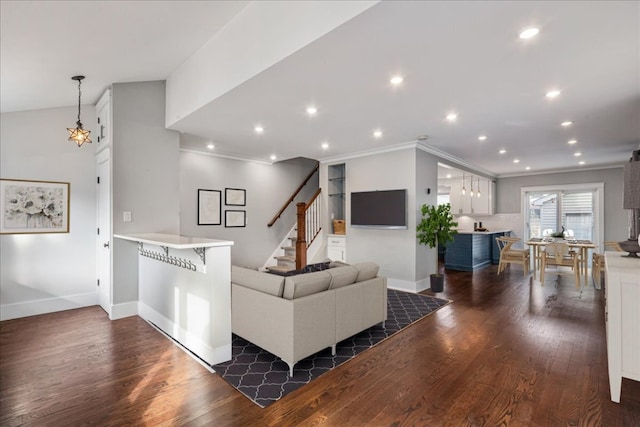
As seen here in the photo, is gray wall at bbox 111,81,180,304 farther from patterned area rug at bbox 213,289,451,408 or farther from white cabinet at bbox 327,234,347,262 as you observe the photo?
white cabinet at bbox 327,234,347,262

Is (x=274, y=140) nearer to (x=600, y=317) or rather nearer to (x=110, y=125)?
(x=110, y=125)

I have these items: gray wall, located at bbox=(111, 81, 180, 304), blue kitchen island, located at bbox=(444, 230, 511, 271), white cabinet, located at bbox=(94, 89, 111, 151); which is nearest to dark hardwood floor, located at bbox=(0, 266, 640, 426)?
gray wall, located at bbox=(111, 81, 180, 304)

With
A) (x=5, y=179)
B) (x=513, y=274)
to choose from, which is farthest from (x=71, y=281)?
(x=513, y=274)

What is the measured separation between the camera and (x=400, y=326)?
3688 mm

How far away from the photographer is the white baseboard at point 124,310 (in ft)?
12.8

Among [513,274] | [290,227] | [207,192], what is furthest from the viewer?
[290,227]

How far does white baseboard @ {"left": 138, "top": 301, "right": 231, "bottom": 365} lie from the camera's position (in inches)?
107

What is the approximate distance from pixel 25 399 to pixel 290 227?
5.70 metres

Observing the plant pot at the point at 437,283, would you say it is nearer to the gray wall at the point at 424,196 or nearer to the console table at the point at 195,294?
the gray wall at the point at 424,196

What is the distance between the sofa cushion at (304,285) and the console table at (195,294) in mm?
579

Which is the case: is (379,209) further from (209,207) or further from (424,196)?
(209,207)

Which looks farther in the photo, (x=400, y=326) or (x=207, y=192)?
(x=207, y=192)

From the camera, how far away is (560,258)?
564 centimetres

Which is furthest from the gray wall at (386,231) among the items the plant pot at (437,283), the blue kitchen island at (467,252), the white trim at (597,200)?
the white trim at (597,200)
